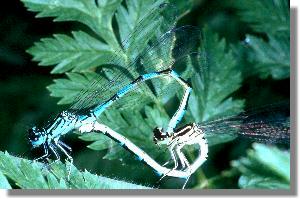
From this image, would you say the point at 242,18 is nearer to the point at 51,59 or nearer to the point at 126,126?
the point at 126,126

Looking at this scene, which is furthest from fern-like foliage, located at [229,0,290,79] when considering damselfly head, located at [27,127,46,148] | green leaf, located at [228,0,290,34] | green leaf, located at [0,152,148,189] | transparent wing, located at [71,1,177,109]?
damselfly head, located at [27,127,46,148]

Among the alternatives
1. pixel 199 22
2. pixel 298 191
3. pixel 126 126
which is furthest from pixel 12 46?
pixel 298 191

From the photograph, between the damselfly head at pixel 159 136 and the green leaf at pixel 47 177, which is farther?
the damselfly head at pixel 159 136

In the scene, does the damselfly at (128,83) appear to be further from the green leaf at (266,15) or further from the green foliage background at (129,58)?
the green leaf at (266,15)

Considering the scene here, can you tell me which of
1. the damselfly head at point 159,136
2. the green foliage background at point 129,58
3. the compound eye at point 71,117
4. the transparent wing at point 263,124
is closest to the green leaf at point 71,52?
the green foliage background at point 129,58

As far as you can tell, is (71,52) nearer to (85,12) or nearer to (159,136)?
(85,12)

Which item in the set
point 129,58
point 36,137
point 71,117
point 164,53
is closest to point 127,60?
point 129,58
